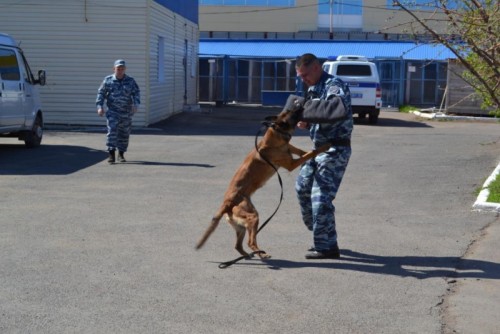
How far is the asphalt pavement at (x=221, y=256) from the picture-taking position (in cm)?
565

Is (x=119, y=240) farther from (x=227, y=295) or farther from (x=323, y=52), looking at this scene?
(x=323, y=52)

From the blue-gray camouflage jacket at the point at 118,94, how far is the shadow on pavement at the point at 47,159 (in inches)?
46.0

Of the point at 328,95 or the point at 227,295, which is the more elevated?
the point at 328,95

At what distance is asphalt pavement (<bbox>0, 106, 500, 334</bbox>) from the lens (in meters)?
5.65

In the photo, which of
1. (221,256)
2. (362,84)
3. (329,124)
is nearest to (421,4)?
(329,124)

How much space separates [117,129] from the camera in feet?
47.1

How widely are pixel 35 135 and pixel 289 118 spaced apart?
11.2 meters

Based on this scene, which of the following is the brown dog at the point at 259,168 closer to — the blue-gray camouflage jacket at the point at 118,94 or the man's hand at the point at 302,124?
the man's hand at the point at 302,124

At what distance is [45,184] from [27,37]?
1184 cm

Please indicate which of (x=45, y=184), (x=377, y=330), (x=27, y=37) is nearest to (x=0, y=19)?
(x=27, y=37)

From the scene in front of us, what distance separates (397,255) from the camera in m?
7.61

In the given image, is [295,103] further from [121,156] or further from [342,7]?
[342,7]

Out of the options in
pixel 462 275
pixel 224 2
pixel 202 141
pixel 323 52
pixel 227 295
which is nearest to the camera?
pixel 227 295

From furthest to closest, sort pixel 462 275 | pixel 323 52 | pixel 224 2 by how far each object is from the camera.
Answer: pixel 224 2 < pixel 323 52 < pixel 462 275
